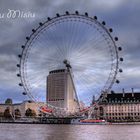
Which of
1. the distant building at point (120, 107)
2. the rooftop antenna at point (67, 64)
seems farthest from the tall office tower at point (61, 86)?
the distant building at point (120, 107)

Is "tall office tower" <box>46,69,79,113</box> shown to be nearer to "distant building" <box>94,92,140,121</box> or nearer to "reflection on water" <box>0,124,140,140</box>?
"reflection on water" <box>0,124,140,140</box>

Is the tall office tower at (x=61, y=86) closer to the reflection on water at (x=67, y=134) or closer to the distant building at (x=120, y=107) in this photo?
the reflection on water at (x=67, y=134)

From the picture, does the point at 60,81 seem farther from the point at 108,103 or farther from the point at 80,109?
the point at 108,103

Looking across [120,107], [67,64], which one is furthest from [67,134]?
[120,107]

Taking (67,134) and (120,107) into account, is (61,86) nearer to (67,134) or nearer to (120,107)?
(67,134)

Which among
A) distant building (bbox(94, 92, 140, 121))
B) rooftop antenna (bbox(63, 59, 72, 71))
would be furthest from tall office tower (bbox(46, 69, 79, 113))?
distant building (bbox(94, 92, 140, 121))

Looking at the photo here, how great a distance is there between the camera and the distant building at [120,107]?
18212cm

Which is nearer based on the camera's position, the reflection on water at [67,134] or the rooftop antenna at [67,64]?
the reflection on water at [67,134]

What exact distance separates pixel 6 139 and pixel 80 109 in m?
43.5

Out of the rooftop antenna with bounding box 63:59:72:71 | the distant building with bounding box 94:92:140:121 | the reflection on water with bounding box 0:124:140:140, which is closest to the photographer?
the reflection on water with bounding box 0:124:140:140

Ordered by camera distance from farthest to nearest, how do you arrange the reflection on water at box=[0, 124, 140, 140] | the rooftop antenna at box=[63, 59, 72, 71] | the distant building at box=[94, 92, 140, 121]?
the distant building at box=[94, 92, 140, 121] → the rooftop antenna at box=[63, 59, 72, 71] → the reflection on water at box=[0, 124, 140, 140]

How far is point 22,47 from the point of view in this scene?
213 feet

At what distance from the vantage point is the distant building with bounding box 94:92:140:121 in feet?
598

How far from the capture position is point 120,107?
184 meters
